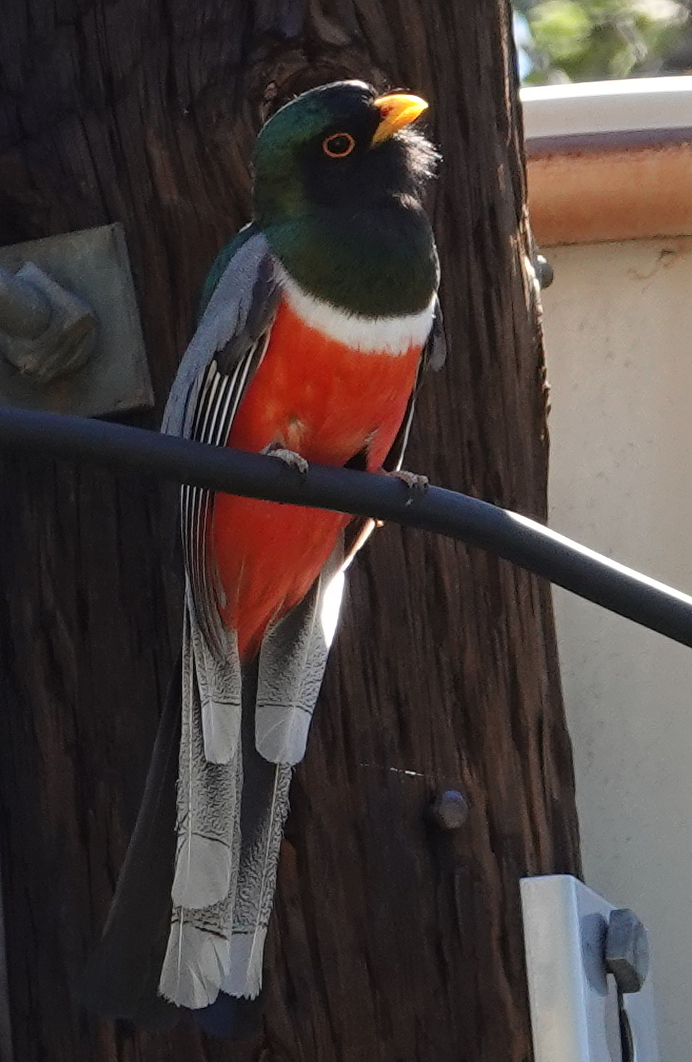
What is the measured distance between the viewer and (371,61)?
2553 millimetres

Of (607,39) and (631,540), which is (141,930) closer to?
(631,540)

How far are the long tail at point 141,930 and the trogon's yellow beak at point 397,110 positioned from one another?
982mm

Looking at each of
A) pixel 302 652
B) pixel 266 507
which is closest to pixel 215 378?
pixel 266 507

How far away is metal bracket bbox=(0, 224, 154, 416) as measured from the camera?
2.43 m

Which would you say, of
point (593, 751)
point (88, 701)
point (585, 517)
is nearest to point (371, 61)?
point (88, 701)

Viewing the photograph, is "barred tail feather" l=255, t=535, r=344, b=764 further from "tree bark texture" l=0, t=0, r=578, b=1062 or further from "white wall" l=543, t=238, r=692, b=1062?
"white wall" l=543, t=238, r=692, b=1062

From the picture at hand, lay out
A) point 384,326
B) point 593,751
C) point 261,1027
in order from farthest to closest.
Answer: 1. point 593,751
2. point 384,326
3. point 261,1027

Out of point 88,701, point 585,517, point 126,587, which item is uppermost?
point 585,517

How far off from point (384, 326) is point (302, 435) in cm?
20

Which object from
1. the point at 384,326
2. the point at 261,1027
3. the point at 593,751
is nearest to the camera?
the point at 261,1027

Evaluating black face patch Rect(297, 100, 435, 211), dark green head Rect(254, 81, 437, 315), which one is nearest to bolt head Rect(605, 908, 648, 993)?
dark green head Rect(254, 81, 437, 315)

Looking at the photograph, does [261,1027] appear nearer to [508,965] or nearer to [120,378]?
[508,965]

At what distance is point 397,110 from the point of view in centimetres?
247

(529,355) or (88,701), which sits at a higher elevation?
(529,355)
